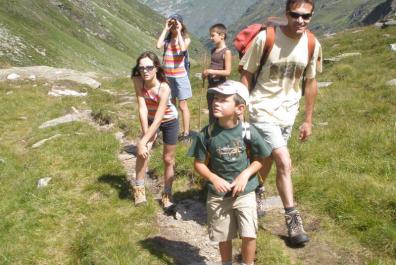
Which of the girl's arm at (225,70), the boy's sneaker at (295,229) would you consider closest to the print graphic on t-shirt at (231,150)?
the boy's sneaker at (295,229)

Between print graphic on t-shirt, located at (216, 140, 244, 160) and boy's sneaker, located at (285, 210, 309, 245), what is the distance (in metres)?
1.72

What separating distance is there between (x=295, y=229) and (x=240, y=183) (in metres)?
1.77

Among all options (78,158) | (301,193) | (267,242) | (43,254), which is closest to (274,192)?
(301,193)

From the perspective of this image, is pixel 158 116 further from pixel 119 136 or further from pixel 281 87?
pixel 119 136

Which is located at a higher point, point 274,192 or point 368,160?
point 368,160

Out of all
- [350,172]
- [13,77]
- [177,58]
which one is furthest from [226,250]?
[13,77]

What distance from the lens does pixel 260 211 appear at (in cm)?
781

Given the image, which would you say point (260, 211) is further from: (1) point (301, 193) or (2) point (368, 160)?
(2) point (368, 160)

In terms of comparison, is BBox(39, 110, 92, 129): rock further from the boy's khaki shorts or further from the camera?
the boy's khaki shorts

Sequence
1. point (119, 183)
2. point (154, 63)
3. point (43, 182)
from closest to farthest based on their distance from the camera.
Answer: point (154, 63)
point (119, 183)
point (43, 182)

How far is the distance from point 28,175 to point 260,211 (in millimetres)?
5864

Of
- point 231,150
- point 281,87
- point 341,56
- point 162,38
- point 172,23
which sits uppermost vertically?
point 172,23

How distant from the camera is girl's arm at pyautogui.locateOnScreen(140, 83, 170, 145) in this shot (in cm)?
786

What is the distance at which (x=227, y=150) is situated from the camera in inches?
225
